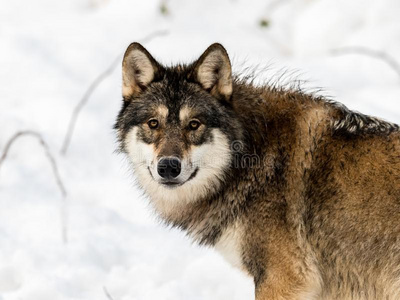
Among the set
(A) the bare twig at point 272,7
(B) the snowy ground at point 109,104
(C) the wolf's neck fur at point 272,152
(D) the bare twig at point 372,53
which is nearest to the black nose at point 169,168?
(C) the wolf's neck fur at point 272,152

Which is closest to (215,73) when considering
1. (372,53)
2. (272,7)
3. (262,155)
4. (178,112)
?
(178,112)

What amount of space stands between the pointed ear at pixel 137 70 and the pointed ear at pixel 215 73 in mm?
316

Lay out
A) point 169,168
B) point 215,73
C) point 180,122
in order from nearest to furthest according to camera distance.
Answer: point 169,168, point 180,122, point 215,73

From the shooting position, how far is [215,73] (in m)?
5.10

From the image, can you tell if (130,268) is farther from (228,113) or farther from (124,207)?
(228,113)

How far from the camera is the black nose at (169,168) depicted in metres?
4.80

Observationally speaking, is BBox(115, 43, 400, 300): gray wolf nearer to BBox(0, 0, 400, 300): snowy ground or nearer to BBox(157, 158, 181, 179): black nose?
BBox(157, 158, 181, 179): black nose

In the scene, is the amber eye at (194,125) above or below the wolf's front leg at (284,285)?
above

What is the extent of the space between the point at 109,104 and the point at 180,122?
431cm

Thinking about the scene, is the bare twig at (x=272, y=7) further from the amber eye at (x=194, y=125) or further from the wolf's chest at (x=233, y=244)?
the wolf's chest at (x=233, y=244)

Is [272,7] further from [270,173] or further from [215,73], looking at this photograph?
[270,173]

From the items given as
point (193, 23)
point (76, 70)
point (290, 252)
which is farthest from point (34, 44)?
point (290, 252)

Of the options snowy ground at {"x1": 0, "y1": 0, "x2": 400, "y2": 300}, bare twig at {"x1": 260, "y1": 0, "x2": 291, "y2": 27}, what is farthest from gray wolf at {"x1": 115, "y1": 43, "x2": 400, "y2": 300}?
bare twig at {"x1": 260, "y1": 0, "x2": 291, "y2": 27}

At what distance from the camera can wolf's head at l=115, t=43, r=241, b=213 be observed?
16.1ft
